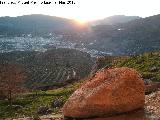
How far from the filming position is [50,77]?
182125 millimetres

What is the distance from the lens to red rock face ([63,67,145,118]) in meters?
25.0

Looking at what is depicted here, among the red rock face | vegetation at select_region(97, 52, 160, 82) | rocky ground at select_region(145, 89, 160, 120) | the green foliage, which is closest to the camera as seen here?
rocky ground at select_region(145, 89, 160, 120)

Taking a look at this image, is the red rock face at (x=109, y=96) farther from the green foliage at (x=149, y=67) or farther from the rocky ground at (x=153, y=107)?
the green foliage at (x=149, y=67)

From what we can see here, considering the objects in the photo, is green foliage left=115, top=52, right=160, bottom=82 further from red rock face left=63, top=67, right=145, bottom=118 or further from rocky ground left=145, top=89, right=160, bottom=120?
red rock face left=63, top=67, right=145, bottom=118

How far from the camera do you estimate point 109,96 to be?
81.9 ft

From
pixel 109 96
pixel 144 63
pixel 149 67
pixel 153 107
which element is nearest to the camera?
pixel 109 96

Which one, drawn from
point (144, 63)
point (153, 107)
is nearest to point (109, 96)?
point (153, 107)

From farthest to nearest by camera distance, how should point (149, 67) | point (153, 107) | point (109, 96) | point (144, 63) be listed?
point (144, 63) < point (149, 67) < point (153, 107) < point (109, 96)

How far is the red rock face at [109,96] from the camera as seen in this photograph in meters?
25.0

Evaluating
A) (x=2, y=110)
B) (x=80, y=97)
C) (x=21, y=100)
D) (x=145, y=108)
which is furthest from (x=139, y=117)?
(x=21, y=100)

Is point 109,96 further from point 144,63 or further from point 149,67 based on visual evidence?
point 144,63

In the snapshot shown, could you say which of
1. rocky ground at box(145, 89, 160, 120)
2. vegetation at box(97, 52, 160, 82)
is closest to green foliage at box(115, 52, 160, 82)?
vegetation at box(97, 52, 160, 82)

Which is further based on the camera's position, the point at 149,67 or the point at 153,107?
the point at 149,67

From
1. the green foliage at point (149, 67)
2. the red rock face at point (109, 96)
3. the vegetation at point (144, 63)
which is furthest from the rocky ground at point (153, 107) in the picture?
the green foliage at point (149, 67)
